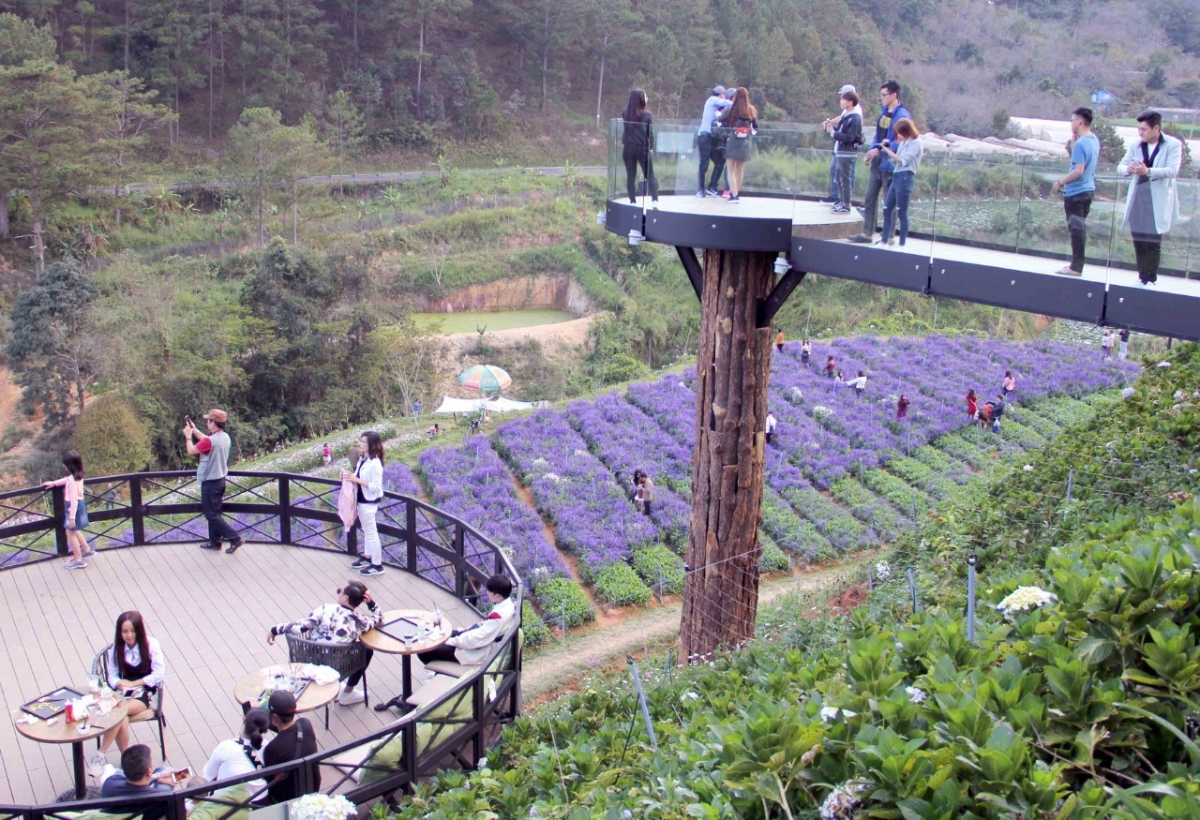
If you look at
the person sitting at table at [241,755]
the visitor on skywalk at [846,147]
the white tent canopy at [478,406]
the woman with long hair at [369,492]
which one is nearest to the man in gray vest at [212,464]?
the woman with long hair at [369,492]

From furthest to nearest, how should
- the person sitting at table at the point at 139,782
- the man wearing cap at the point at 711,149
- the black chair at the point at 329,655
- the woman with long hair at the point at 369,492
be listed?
1. the man wearing cap at the point at 711,149
2. the woman with long hair at the point at 369,492
3. the black chair at the point at 329,655
4. the person sitting at table at the point at 139,782

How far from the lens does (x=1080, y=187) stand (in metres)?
7.66

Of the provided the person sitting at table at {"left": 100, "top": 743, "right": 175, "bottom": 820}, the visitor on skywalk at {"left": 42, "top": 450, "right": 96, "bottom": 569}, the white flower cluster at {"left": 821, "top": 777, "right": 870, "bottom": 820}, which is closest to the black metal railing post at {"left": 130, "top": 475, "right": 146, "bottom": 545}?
the visitor on skywalk at {"left": 42, "top": 450, "right": 96, "bottom": 569}

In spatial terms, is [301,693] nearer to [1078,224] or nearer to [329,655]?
[329,655]

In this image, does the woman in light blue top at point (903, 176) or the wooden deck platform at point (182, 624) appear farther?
the woman in light blue top at point (903, 176)

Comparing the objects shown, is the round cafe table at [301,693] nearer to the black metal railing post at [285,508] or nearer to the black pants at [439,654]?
the black pants at [439,654]

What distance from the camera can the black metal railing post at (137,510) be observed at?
10.8m

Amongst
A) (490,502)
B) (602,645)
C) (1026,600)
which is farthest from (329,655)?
(490,502)

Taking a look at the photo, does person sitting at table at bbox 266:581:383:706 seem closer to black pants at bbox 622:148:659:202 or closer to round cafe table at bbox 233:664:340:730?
round cafe table at bbox 233:664:340:730

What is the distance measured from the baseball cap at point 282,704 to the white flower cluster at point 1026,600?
4373 millimetres

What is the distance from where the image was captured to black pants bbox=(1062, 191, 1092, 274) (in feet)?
24.6

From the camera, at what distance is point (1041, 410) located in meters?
26.0

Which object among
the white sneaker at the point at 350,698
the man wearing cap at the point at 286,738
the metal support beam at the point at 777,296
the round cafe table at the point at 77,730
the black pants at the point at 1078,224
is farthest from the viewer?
the metal support beam at the point at 777,296

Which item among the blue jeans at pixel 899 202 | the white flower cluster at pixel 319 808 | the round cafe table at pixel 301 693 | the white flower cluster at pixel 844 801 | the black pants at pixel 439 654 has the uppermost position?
the blue jeans at pixel 899 202
